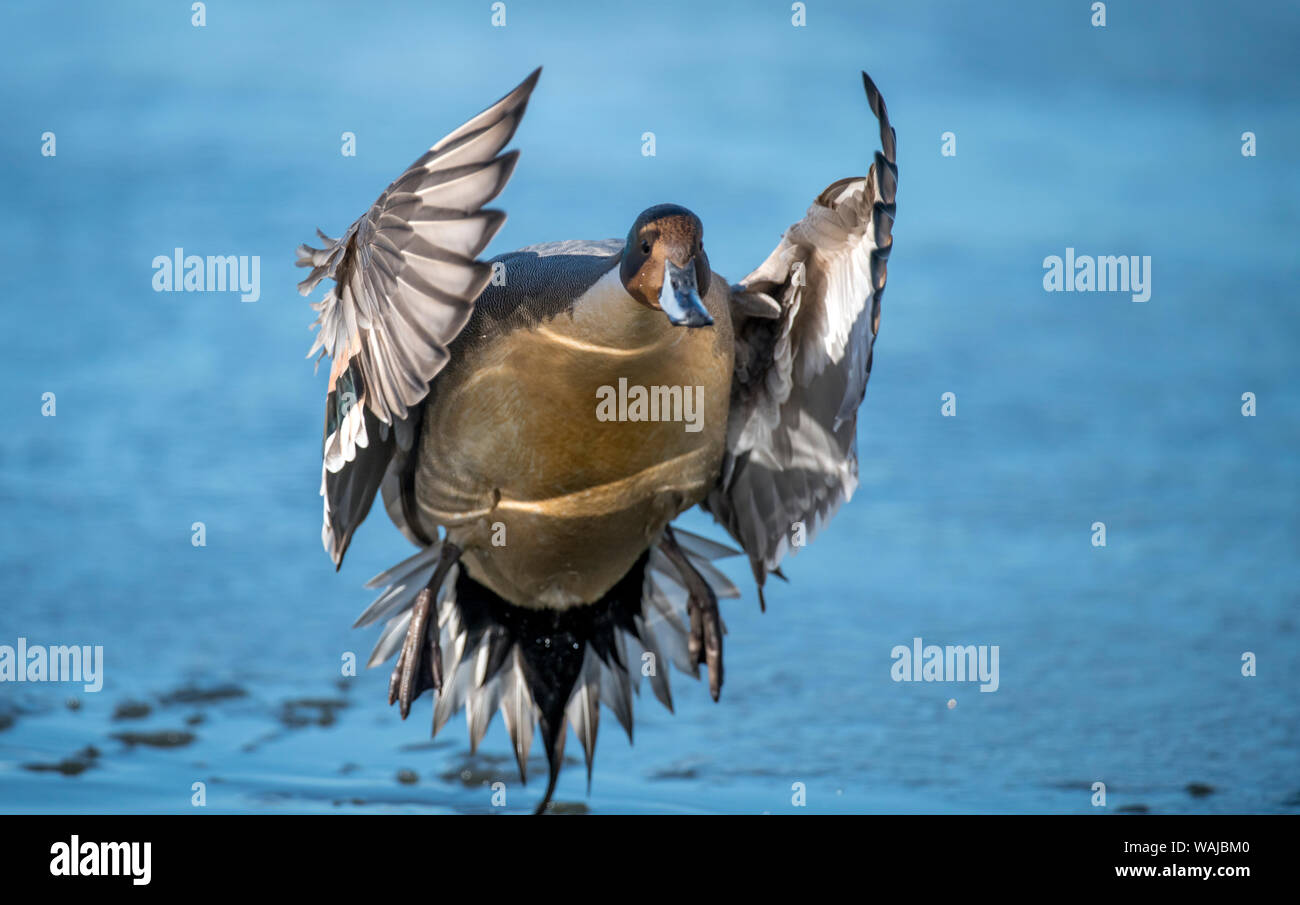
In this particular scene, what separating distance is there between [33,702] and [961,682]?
12.0 feet

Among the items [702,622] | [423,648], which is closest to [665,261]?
[702,622]

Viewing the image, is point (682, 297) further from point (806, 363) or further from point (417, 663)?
point (417, 663)

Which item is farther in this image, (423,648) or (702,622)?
(702,622)

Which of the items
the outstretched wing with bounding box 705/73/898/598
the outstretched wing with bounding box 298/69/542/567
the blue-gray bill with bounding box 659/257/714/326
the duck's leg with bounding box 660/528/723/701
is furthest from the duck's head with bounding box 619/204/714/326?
the duck's leg with bounding box 660/528/723/701

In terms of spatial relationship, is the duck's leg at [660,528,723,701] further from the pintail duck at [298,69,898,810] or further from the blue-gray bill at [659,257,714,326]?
the blue-gray bill at [659,257,714,326]

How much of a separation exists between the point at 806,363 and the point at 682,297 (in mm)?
958

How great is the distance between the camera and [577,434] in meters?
5.36

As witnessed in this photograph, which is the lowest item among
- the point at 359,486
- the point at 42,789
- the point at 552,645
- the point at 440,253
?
the point at 42,789

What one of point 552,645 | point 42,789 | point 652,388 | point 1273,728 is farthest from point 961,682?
point 42,789

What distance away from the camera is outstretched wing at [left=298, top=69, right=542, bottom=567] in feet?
14.3

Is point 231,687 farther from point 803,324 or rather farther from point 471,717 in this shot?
point 803,324

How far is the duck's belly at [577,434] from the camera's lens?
17.2 ft

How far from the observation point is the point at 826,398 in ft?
19.0

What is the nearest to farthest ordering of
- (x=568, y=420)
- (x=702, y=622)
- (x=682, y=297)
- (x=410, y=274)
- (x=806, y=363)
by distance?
(x=410, y=274) → (x=682, y=297) → (x=568, y=420) → (x=806, y=363) → (x=702, y=622)
